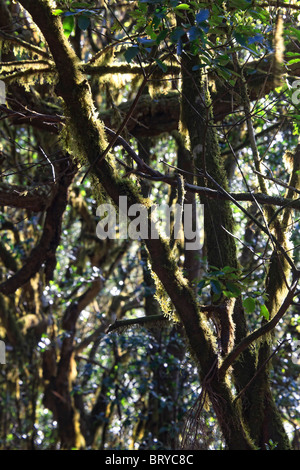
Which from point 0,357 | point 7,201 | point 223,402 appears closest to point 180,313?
point 223,402

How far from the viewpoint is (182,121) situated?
3299mm

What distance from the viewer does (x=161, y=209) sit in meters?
8.20

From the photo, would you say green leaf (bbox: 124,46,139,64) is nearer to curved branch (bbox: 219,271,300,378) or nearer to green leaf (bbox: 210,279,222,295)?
green leaf (bbox: 210,279,222,295)

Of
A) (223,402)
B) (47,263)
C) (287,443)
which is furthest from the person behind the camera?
(47,263)

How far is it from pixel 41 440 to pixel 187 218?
215 inches

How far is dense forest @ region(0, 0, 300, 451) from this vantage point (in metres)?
2.55

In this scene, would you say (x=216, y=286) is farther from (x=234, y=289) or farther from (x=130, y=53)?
(x=130, y=53)

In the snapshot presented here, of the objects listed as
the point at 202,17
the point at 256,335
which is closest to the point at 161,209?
the point at 256,335

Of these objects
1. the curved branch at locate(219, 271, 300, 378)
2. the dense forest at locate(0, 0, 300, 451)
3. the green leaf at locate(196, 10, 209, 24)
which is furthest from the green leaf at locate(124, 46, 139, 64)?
the curved branch at locate(219, 271, 300, 378)

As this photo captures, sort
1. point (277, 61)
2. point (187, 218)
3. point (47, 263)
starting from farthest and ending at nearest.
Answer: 1. point (47, 263)
2. point (187, 218)
3. point (277, 61)

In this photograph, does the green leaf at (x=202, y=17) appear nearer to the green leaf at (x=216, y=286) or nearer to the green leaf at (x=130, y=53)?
the green leaf at (x=130, y=53)

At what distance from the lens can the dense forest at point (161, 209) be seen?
8.38 ft

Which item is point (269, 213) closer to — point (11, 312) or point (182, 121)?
point (182, 121)
